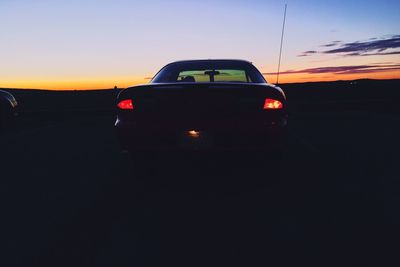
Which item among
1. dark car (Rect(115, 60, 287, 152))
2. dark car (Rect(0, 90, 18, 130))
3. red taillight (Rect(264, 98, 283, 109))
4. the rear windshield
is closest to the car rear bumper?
dark car (Rect(115, 60, 287, 152))

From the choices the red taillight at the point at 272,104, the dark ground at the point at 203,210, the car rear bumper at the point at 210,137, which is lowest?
the dark ground at the point at 203,210

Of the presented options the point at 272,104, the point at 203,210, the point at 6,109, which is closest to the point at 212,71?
the point at 272,104

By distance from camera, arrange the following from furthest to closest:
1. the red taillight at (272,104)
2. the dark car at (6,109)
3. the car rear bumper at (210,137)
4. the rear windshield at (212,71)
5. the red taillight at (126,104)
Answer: the dark car at (6,109), the rear windshield at (212,71), the red taillight at (126,104), the red taillight at (272,104), the car rear bumper at (210,137)

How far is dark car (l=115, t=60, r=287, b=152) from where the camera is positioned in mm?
4555

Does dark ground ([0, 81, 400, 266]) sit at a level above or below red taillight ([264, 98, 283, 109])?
below

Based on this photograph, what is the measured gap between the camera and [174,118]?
4578 mm

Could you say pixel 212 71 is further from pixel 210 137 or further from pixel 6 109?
pixel 6 109

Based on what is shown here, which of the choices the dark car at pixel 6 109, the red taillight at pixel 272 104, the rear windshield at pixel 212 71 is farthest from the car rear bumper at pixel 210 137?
the dark car at pixel 6 109

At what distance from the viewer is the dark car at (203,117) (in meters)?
4.55

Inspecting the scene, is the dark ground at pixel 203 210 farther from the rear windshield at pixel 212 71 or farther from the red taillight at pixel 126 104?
the rear windshield at pixel 212 71

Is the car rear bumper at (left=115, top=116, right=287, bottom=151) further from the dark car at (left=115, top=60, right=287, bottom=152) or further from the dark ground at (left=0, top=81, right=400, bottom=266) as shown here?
the dark ground at (left=0, top=81, right=400, bottom=266)

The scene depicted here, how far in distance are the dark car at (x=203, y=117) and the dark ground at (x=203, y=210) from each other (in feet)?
0.67

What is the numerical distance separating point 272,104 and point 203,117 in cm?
70

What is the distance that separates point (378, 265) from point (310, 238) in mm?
589
